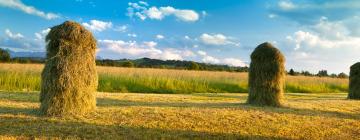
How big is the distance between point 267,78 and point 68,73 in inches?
307

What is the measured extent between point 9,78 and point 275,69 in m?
13.2

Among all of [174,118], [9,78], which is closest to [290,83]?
[9,78]

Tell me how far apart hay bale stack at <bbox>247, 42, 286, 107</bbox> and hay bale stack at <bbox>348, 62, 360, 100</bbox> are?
10256 mm

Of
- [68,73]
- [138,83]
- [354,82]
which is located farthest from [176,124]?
[354,82]

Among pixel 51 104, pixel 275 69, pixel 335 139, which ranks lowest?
pixel 335 139

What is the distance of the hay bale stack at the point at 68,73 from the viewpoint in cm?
1089

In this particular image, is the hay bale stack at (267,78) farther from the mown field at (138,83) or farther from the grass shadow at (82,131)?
the mown field at (138,83)

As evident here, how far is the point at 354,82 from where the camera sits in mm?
24797

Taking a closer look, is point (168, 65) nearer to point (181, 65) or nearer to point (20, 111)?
point (181, 65)

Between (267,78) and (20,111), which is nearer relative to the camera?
(20,111)

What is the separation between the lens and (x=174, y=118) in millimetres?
11445

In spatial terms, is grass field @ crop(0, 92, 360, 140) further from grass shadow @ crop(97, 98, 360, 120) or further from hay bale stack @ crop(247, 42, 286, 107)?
hay bale stack @ crop(247, 42, 286, 107)

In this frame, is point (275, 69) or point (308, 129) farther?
point (275, 69)

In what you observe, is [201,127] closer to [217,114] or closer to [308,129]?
[217,114]
